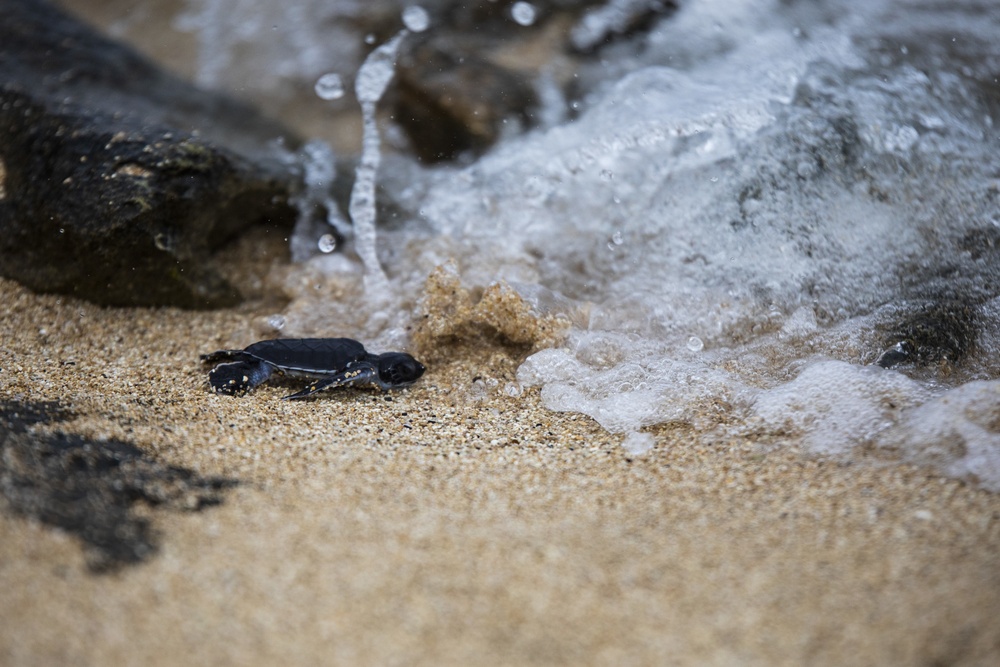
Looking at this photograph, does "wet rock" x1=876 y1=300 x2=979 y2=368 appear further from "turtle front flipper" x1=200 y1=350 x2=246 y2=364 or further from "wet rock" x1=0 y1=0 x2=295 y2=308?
"wet rock" x1=0 y1=0 x2=295 y2=308

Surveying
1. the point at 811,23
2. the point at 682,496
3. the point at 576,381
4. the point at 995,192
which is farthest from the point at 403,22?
the point at 682,496

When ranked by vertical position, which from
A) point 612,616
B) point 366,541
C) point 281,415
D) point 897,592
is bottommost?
point 281,415

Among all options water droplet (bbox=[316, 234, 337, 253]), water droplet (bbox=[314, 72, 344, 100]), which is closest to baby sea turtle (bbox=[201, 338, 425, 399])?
water droplet (bbox=[316, 234, 337, 253])

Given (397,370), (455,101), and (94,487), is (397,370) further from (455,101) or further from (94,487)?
(455,101)

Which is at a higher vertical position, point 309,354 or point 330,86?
point 309,354

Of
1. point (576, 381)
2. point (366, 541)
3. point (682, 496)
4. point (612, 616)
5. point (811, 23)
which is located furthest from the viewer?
point (811, 23)

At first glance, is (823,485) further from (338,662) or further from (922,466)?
(338,662)

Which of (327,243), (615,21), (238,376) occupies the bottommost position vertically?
(327,243)

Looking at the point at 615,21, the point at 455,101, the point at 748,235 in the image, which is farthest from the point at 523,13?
the point at 748,235
